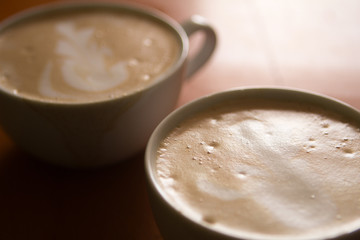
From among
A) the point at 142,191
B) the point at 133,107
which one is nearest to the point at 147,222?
the point at 142,191

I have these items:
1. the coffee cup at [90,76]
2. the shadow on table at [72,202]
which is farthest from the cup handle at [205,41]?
the shadow on table at [72,202]

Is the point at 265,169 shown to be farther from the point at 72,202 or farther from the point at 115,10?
the point at 115,10

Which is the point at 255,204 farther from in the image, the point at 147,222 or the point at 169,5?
the point at 169,5

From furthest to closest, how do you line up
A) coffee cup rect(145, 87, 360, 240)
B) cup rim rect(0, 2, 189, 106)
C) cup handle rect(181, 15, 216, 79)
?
cup handle rect(181, 15, 216, 79) < cup rim rect(0, 2, 189, 106) < coffee cup rect(145, 87, 360, 240)

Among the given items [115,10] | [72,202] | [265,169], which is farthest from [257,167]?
[115,10]

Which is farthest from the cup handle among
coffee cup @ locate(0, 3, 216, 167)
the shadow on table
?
the shadow on table

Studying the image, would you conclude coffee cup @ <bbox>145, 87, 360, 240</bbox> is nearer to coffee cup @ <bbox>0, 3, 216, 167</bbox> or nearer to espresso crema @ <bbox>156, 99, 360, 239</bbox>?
espresso crema @ <bbox>156, 99, 360, 239</bbox>

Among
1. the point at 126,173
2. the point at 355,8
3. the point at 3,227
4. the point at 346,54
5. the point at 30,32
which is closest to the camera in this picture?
the point at 3,227
